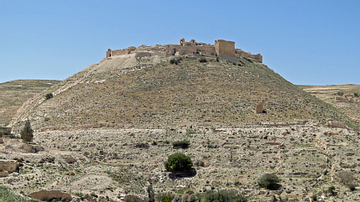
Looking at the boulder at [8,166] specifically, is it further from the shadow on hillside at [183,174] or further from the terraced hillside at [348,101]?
the terraced hillside at [348,101]

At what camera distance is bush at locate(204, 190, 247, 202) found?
34.8m

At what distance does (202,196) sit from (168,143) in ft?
40.0

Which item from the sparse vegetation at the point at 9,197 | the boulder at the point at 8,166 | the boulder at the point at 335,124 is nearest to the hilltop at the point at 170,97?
the boulder at the point at 335,124

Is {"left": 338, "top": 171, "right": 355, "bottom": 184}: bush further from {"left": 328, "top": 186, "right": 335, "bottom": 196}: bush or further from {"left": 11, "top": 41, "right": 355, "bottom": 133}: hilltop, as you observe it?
{"left": 11, "top": 41, "right": 355, "bottom": 133}: hilltop

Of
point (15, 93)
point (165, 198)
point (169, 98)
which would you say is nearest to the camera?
point (165, 198)

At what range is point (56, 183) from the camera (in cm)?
3272

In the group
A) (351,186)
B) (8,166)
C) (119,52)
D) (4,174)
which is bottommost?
(351,186)

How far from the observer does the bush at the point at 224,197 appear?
3481 centimetres

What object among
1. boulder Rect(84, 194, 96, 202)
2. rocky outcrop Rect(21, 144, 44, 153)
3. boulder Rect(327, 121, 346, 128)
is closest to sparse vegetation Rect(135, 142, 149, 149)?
rocky outcrop Rect(21, 144, 44, 153)

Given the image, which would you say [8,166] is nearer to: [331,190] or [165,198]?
[165,198]

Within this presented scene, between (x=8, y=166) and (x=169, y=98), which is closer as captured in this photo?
(x=8, y=166)

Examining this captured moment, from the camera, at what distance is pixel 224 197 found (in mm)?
35062

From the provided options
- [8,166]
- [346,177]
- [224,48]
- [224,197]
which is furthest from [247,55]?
[8,166]

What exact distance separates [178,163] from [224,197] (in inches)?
332
